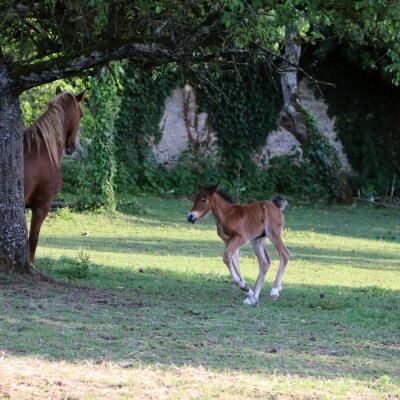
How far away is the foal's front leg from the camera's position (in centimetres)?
1113

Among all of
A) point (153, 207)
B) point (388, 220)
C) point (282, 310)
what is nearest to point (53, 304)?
point (282, 310)

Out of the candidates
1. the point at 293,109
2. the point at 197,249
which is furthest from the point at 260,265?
the point at 293,109

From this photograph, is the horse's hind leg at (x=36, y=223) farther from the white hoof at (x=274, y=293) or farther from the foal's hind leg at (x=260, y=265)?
the white hoof at (x=274, y=293)

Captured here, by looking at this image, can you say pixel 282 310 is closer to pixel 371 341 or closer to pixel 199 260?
pixel 371 341

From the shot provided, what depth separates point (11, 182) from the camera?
11.2m

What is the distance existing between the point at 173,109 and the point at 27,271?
53.1 feet

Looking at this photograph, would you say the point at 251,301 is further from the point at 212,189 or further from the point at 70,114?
the point at 70,114

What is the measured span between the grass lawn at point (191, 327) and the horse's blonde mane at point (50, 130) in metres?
1.68

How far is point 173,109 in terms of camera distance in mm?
27156

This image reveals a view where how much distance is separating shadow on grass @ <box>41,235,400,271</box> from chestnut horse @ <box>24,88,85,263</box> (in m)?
4.20

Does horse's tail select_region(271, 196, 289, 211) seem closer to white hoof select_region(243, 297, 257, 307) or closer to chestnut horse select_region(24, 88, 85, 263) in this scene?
white hoof select_region(243, 297, 257, 307)

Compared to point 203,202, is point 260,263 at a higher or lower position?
lower

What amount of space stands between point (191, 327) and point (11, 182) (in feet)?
10.8

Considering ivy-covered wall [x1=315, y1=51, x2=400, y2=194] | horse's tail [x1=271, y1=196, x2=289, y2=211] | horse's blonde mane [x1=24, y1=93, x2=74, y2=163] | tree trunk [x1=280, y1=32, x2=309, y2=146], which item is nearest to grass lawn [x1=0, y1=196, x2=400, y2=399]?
horse's tail [x1=271, y1=196, x2=289, y2=211]
